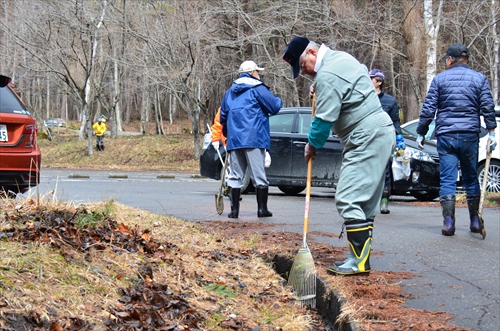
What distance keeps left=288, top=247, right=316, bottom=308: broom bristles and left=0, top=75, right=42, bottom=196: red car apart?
15.0 feet

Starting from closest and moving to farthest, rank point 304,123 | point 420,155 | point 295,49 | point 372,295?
point 372,295 < point 295,49 < point 420,155 < point 304,123

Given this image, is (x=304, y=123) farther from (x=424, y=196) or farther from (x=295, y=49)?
(x=295, y=49)

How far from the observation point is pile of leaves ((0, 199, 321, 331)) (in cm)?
328

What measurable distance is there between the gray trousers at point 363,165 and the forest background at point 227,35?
18.2 metres

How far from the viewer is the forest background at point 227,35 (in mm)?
24438

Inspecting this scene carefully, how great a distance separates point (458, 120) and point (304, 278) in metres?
3.74

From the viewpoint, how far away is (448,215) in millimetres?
7805

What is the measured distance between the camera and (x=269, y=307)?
4566mm

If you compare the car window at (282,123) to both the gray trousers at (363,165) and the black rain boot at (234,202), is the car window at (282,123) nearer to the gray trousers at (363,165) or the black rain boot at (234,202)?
the black rain boot at (234,202)

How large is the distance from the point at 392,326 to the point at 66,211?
2463mm

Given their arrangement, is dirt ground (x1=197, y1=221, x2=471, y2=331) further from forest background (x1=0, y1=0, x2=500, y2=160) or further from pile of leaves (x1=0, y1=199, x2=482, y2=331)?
forest background (x1=0, y1=0, x2=500, y2=160)

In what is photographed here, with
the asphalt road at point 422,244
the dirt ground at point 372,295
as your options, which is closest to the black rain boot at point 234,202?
the asphalt road at point 422,244

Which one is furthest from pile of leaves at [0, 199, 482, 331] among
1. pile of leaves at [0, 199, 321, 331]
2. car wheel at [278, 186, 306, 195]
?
car wheel at [278, 186, 306, 195]

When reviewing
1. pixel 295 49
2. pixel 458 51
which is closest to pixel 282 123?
pixel 458 51
